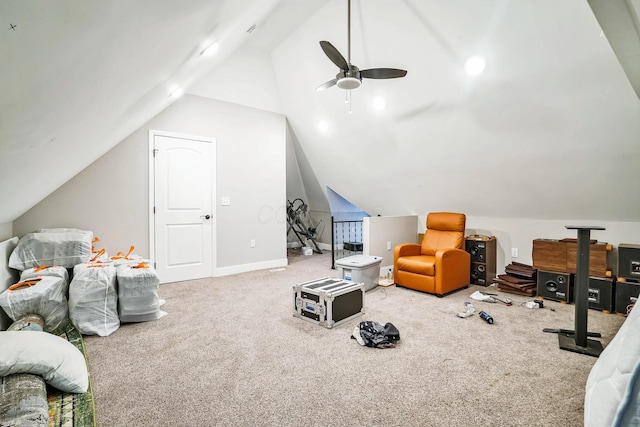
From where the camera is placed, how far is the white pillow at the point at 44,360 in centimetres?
164

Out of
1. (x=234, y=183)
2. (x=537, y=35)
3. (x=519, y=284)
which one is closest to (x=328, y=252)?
(x=234, y=183)

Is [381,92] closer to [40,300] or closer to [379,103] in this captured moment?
[379,103]

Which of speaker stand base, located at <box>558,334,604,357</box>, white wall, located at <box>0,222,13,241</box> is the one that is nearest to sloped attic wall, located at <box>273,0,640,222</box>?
speaker stand base, located at <box>558,334,604,357</box>

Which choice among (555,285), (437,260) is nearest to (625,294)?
(555,285)

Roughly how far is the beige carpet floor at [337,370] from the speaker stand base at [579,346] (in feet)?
0.20

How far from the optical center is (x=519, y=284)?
396 cm

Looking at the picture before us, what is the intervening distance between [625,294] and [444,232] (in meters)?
1.97

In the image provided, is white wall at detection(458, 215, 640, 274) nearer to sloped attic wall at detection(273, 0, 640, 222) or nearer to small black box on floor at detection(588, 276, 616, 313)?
sloped attic wall at detection(273, 0, 640, 222)

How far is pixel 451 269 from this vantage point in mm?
4020

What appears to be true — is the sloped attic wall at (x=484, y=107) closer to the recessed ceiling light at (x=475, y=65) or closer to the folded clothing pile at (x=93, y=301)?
the recessed ceiling light at (x=475, y=65)

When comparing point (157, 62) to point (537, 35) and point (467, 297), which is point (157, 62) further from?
point (467, 297)

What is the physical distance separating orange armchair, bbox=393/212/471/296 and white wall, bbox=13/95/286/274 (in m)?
2.36

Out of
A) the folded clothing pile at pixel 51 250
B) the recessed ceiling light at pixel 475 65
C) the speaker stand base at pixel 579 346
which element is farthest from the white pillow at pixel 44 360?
the recessed ceiling light at pixel 475 65

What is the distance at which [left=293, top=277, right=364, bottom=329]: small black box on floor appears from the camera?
9.59 ft
